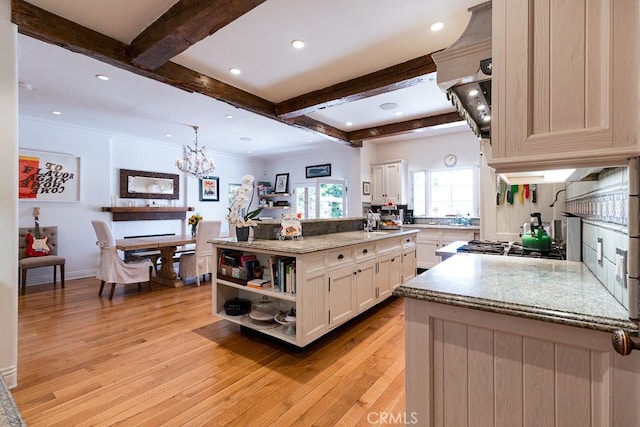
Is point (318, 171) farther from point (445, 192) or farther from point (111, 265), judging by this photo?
point (111, 265)

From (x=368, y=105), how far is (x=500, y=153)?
3.46 m

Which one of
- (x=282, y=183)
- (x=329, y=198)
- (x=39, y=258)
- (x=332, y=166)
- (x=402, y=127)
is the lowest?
(x=39, y=258)

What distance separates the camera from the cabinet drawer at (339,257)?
2.56m

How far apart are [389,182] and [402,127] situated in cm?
141

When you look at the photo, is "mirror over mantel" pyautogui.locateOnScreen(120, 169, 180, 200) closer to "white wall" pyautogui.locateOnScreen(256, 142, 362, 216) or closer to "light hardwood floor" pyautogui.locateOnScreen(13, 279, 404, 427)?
"white wall" pyautogui.locateOnScreen(256, 142, 362, 216)

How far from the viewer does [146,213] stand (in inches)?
229

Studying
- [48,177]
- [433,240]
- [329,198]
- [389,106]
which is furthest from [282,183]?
[48,177]

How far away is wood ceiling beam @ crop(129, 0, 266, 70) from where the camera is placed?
188 centimetres

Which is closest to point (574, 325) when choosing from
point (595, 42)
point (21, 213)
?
point (595, 42)

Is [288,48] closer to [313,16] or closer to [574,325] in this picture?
[313,16]

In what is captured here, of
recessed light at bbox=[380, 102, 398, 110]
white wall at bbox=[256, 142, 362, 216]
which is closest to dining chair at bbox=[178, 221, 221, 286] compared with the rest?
white wall at bbox=[256, 142, 362, 216]

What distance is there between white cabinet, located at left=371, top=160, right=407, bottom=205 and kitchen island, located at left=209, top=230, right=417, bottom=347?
2760 millimetres

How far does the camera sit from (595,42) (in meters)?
0.84

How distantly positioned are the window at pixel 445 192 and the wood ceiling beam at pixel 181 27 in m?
4.89
